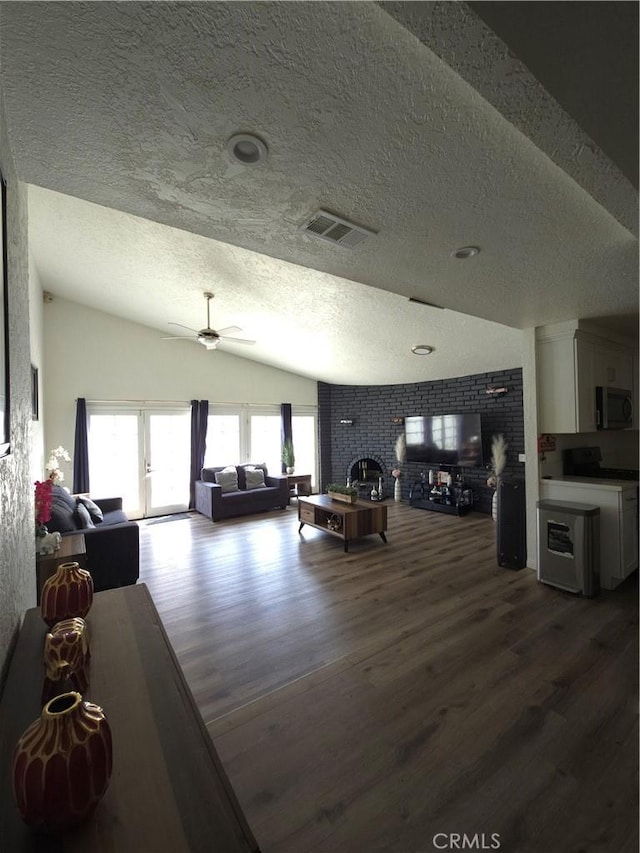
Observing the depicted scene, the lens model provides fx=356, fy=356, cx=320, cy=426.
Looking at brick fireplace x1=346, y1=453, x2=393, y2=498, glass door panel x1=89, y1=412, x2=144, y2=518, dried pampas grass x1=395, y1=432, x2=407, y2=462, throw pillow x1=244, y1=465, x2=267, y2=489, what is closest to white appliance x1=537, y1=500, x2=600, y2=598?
dried pampas grass x1=395, y1=432, x2=407, y2=462

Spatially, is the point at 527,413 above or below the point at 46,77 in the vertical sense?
below

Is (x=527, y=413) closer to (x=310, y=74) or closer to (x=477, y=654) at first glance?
(x=477, y=654)

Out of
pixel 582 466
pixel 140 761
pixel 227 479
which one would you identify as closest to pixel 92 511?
pixel 227 479

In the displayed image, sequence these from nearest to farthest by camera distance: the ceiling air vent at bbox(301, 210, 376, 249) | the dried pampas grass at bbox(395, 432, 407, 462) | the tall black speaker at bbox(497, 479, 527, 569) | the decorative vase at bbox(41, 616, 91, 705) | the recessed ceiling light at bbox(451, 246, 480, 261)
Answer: the decorative vase at bbox(41, 616, 91, 705), the ceiling air vent at bbox(301, 210, 376, 249), the recessed ceiling light at bbox(451, 246, 480, 261), the tall black speaker at bbox(497, 479, 527, 569), the dried pampas grass at bbox(395, 432, 407, 462)

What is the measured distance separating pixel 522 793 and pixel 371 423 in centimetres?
604

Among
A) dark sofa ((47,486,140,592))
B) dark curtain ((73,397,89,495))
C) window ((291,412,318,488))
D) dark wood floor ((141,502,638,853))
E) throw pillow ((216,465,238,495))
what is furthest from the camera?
window ((291,412,318,488))

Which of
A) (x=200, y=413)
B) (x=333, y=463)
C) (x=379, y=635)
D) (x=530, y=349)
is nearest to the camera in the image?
(x=379, y=635)

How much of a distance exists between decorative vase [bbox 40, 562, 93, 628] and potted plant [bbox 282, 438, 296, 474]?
5.78 meters

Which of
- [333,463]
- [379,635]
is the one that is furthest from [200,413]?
[379,635]

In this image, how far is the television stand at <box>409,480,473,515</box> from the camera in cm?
558

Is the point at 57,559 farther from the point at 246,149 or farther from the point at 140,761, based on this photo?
the point at 246,149

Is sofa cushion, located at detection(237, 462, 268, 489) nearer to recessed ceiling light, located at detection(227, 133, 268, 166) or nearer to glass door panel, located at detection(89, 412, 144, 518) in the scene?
glass door panel, located at detection(89, 412, 144, 518)

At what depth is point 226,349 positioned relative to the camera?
649cm

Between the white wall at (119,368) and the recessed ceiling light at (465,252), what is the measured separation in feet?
17.0
